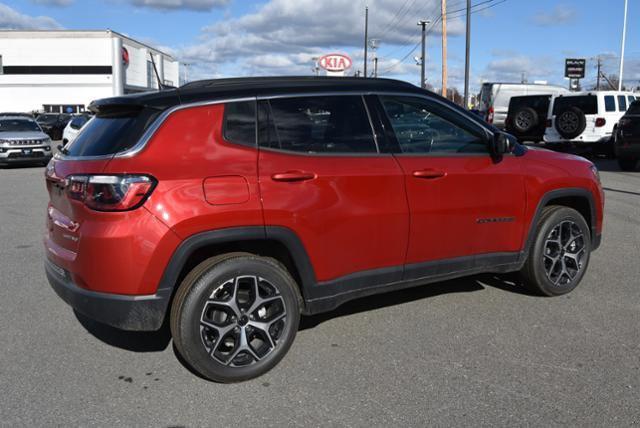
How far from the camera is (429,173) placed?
14.1 feet

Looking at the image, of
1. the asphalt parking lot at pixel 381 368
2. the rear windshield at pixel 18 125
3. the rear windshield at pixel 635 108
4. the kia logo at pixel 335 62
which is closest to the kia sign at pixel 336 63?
Result: the kia logo at pixel 335 62

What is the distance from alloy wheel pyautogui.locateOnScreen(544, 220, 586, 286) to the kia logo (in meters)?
16.6

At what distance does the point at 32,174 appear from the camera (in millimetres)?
16500

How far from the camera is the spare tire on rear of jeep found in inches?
711

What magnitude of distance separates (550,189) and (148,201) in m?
3.21

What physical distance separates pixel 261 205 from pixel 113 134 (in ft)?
3.22

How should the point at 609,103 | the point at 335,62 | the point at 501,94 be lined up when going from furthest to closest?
the point at 501,94 → the point at 335,62 → the point at 609,103

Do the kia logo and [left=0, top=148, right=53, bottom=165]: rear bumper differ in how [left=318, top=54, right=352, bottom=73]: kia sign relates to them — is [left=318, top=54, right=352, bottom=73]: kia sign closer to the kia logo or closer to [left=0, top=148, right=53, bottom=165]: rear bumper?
the kia logo

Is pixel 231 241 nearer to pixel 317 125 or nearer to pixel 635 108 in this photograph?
pixel 317 125

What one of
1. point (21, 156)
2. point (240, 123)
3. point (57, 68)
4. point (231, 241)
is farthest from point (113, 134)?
point (57, 68)

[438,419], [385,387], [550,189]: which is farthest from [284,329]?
[550,189]

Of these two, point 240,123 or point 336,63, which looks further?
point 336,63

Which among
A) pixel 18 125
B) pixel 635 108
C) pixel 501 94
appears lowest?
pixel 18 125

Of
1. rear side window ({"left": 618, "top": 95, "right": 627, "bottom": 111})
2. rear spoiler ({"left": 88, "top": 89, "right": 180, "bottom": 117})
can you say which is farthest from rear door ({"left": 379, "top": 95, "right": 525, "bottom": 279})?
rear side window ({"left": 618, "top": 95, "right": 627, "bottom": 111})
